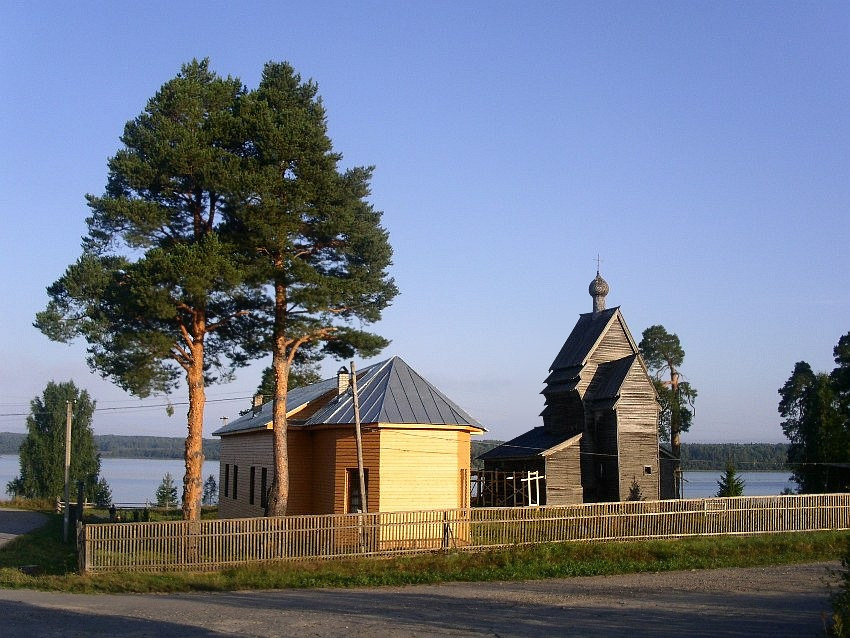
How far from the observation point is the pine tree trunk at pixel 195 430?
25.4 m

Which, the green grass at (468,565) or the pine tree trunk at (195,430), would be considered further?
the pine tree trunk at (195,430)

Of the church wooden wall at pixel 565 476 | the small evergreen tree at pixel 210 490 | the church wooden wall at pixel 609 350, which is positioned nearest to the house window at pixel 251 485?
the church wooden wall at pixel 565 476

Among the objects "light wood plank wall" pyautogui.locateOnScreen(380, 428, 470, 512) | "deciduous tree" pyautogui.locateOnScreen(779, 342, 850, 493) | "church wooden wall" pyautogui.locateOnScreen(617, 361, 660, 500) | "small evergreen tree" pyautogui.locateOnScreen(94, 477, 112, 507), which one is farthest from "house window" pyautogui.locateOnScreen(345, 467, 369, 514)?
"small evergreen tree" pyautogui.locateOnScreen(94, 477, 112, 507)

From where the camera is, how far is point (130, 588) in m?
20.4

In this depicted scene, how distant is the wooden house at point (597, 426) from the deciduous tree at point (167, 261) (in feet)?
65.6

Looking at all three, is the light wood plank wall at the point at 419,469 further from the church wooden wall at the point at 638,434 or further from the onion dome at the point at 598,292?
the onion dome at the point at 598,292

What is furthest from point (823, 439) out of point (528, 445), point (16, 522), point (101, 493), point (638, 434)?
point (101, 493)

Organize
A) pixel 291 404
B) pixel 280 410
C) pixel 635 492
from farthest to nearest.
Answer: pixel 635 492
pixel 291 404
pixel 280 410

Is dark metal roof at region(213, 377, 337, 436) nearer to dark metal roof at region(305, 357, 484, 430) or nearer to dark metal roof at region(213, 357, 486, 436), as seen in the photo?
dark metal roof at region(213, 357, 486, 436)

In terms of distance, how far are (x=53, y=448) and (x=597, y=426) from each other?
44776 millimetres

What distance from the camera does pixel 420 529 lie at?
2467cm

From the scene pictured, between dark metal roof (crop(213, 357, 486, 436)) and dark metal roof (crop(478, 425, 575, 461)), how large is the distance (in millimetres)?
13244

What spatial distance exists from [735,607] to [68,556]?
786 inches

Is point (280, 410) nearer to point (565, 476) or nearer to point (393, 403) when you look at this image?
point (393, 403)
